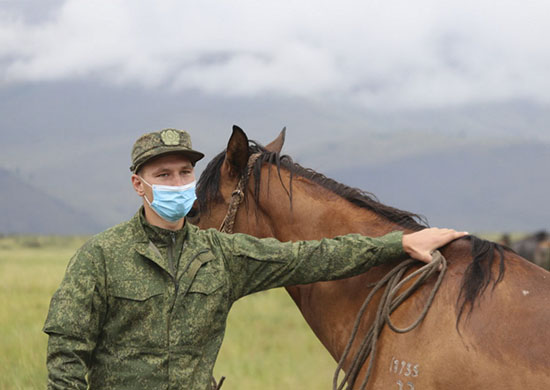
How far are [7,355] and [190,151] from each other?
6.00 meters

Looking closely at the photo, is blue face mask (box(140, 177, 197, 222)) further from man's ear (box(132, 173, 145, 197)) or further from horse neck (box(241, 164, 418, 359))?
horse neck (box(241, 164, 418, 359))

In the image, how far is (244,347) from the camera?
9.92 metres

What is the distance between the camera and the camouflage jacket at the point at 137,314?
9.80ft

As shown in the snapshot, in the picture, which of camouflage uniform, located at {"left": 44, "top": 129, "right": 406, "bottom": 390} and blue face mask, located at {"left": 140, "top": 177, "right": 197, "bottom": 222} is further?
blue face mask, located at {"left": 140, "top": 177, "right": 197, "bottom": 222}

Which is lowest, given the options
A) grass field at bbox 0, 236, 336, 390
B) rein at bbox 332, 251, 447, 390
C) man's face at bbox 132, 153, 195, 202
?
grass field at bbox 0, 236, 336, 390

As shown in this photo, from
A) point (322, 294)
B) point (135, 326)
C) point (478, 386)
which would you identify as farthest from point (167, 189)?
point (478, 386)

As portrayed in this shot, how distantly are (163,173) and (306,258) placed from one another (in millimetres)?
893

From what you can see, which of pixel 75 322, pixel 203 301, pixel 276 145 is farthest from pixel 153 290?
pixel 276 145

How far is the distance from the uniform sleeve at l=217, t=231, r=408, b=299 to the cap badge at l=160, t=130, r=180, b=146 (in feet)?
1.97

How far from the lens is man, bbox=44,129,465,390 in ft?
9.87

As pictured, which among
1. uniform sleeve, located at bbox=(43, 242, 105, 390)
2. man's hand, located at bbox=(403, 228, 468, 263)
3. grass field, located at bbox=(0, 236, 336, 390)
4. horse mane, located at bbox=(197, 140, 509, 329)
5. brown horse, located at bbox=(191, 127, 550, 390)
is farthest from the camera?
grass field, located at bbox=(0, 236, 336, 390)

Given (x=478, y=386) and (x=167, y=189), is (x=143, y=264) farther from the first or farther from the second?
(x=478, y=386)

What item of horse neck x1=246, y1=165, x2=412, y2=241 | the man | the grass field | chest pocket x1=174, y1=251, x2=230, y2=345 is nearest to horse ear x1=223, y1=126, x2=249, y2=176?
horse neck x1=246, y1=165, x2=412, y2=241

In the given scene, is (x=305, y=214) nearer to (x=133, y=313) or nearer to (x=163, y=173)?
(x=163, y=173)
